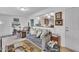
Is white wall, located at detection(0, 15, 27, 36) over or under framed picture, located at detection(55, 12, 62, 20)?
under

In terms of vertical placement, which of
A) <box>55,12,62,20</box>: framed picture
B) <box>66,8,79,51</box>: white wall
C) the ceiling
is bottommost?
<box>66,8,79,51</box>: white wall

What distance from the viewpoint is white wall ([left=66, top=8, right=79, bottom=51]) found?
1141mm

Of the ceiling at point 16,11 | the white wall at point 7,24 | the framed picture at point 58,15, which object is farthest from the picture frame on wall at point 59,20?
the white wall at point 7,24

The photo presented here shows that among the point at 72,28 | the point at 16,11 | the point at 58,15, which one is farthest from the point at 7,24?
the point at 72,28

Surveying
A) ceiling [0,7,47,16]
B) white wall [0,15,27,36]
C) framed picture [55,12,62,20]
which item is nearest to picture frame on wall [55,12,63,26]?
framed picture [55,12,62,20]

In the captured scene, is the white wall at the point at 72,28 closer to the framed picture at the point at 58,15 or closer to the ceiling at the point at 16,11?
the framed picture at the point at 58,15

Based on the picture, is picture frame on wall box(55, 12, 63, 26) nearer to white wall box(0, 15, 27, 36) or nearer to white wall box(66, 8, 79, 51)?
white wall box(66, 8, 79, 51)

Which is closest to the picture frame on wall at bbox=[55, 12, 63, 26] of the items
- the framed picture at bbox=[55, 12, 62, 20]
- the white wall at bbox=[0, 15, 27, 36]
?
the framed picture at bbox=[55, 12, 62, 20]

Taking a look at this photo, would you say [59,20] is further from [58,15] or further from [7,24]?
[7,24]

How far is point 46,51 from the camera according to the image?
3.97ft

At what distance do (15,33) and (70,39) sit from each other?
617mm

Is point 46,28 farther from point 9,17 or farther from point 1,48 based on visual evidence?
point 1,48

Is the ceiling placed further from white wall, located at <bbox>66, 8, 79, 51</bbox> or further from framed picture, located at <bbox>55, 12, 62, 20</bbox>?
white wall, located at <bbox>66, 8, 79, 51</bbox>
